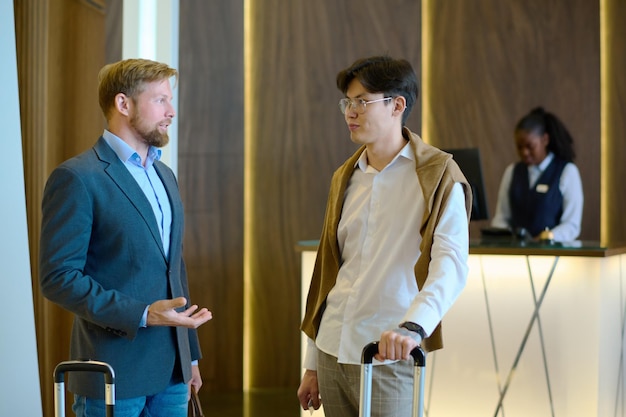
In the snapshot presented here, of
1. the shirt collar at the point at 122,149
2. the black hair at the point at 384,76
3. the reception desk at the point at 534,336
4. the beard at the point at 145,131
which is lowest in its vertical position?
the reception desk at the point at 534,336

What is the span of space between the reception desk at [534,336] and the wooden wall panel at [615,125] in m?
2.23

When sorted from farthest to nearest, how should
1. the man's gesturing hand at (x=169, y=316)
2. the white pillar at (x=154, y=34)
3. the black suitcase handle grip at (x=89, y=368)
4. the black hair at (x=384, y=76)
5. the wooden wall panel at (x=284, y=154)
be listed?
the wooden wall panel at (x=284, y=154) → the white pillar at (x=154, y=34) → the black hair at (x=384, y=76) → the man's gesturing hand at (x=169, y=316) → the black suitcase handle grip at (x=89, y=368)

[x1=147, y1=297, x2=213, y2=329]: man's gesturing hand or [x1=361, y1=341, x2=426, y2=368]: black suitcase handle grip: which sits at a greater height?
[x1=147, y1=297, x2=213, y2=329]: man's gesturing hand

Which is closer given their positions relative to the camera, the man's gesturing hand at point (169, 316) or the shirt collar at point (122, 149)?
the man's gesturing hand at point (169, 316)

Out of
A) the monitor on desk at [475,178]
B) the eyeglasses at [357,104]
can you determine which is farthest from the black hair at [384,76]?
the monitor on desk at [475,178]

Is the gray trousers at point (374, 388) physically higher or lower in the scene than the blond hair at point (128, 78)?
lower

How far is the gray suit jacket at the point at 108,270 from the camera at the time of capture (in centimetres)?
199

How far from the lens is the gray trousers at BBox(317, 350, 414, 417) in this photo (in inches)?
81.0

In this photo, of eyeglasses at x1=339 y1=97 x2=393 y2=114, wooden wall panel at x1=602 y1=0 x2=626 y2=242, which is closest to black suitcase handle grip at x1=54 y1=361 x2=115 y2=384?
eyeglasses at x1=339 y1=97 x2=393 y2=114

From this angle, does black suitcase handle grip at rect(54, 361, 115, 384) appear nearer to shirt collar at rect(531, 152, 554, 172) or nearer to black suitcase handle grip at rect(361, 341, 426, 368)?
black suitcase handle grip at rect(361, 341, 426, 368)

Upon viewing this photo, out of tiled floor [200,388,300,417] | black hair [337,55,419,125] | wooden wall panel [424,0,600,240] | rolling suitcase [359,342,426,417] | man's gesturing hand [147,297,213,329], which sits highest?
wooden wall panel [424,0,600,240]

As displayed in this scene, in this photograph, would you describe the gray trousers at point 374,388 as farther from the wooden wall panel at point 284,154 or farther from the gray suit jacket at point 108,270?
the wooden wall panel at point 284,154

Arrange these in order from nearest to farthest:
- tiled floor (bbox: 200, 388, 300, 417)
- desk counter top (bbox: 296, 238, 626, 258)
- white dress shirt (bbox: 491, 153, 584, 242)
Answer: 1. desk counter top (bbox: 296, 238, 626, 258)
2. tiled floor (bbox: 200, 388, 300, 417)
3. white dress shirt (bbox: 491, 153, 584, 242)

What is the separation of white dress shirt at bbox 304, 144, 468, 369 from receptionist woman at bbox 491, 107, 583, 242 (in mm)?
3527
